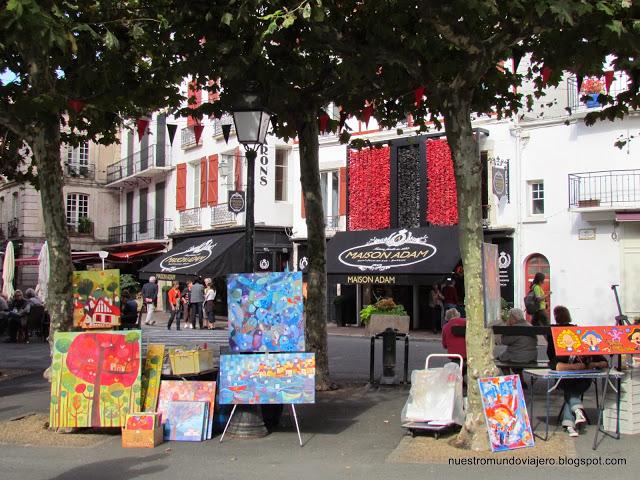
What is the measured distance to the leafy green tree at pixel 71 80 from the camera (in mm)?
9484

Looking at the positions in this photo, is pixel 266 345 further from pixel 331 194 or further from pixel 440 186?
pixel 331 194

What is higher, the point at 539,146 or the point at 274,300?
the point at 539,146

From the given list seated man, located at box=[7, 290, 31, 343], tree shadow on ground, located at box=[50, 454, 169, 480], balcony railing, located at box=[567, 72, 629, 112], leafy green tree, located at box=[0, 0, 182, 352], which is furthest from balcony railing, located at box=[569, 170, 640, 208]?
tree shadow on ground, located at box=[50, 454, 169, 480]

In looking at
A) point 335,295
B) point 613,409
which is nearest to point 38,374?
point 613,409

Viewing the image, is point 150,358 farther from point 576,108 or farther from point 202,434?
point 576,108

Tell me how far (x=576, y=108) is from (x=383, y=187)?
7.13 m

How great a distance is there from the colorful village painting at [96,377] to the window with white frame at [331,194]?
1938 centimetres

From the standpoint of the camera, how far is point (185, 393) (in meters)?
8.26

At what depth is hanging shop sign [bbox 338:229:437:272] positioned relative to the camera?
22964 millimetres

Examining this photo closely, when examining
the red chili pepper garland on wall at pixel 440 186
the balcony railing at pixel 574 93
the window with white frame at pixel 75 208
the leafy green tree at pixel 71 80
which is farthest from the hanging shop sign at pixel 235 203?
the window with white frame at pixel 75 208

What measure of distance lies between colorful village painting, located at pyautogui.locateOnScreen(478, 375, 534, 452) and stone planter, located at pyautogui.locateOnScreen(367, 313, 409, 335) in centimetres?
1068

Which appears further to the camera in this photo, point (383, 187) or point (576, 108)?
point (383, 187)

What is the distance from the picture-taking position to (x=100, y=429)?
8.54m

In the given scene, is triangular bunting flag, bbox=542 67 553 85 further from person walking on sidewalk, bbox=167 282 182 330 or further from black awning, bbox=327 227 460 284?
person walking on sidewalk, bbox=167 282 182 330
